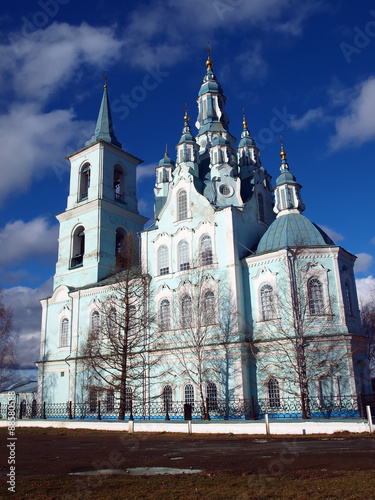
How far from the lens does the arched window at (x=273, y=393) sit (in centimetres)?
2245

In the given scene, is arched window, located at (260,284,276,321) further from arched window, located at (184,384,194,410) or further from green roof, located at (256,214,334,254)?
arched window, located at (184,384,194,410)

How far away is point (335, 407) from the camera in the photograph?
64.8ft

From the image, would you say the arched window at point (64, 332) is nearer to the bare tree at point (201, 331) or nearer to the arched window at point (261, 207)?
the bare tree at point (201, 331)

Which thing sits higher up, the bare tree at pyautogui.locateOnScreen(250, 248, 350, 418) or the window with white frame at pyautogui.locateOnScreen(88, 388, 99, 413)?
the bare tree at pyautogui.locateOnScreen(250, 248, 350, 418)

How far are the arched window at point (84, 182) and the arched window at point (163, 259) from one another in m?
10.1

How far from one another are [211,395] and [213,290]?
5.53 m

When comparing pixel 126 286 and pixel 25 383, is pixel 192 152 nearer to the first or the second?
pixel 126 286

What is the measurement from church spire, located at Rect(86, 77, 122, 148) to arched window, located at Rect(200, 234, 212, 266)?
1410 cm

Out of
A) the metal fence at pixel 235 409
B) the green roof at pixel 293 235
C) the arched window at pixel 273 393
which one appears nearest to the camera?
the metal fence at pixel 235 409

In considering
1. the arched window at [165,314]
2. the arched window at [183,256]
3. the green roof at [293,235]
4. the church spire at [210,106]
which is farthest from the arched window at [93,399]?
the church spire at [210,106]

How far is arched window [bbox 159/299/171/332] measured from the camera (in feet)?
87.1

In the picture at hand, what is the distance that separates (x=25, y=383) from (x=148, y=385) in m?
26.4

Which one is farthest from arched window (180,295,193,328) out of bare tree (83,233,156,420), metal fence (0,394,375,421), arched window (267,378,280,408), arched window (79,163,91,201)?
arched window (79,163,91,201)

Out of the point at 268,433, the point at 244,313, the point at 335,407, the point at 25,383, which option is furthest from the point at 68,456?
the point at 25,383
